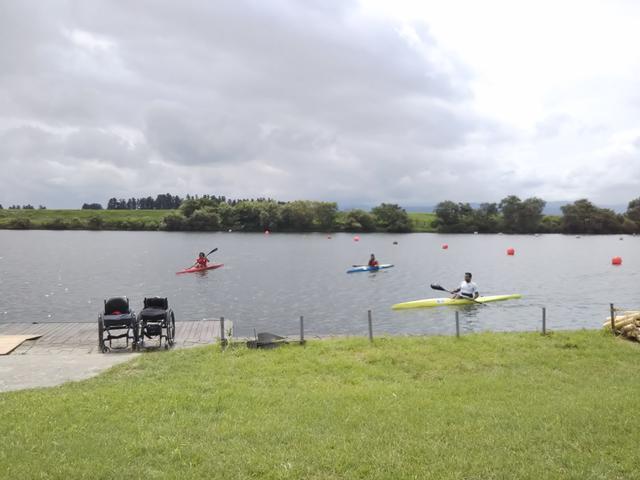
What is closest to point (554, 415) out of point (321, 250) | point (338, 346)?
point (338, 346)

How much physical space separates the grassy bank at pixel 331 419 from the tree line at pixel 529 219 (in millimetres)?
137202

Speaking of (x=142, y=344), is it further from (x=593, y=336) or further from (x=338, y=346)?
(x=593, y=336)

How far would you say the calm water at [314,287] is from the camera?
A: 92.8ft

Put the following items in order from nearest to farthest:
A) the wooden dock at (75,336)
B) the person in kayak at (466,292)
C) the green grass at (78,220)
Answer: the wooden dock at (75,336)
the person in kayak at (466,292)
the green grass at (78,220)

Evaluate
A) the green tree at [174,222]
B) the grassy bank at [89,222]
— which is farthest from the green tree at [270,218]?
the green tree at [174,222]

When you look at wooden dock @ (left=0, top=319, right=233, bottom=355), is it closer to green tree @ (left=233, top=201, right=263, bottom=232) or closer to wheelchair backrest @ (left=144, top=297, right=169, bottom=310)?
wheelchair backrest @ (left=144, top=297, right=169, bottom=310)

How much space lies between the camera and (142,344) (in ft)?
49.4

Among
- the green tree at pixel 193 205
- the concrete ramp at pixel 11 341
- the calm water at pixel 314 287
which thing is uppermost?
the green tree at pixel 193 205

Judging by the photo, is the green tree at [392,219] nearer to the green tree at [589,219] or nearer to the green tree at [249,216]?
the green tree at [249,216]

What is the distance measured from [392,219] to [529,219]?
127ft

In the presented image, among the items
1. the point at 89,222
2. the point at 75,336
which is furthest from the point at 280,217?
the point at 75,336

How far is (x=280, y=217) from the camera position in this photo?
444ft

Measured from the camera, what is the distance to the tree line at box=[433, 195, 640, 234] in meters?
143

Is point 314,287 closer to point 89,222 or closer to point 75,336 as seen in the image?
point 75,336
